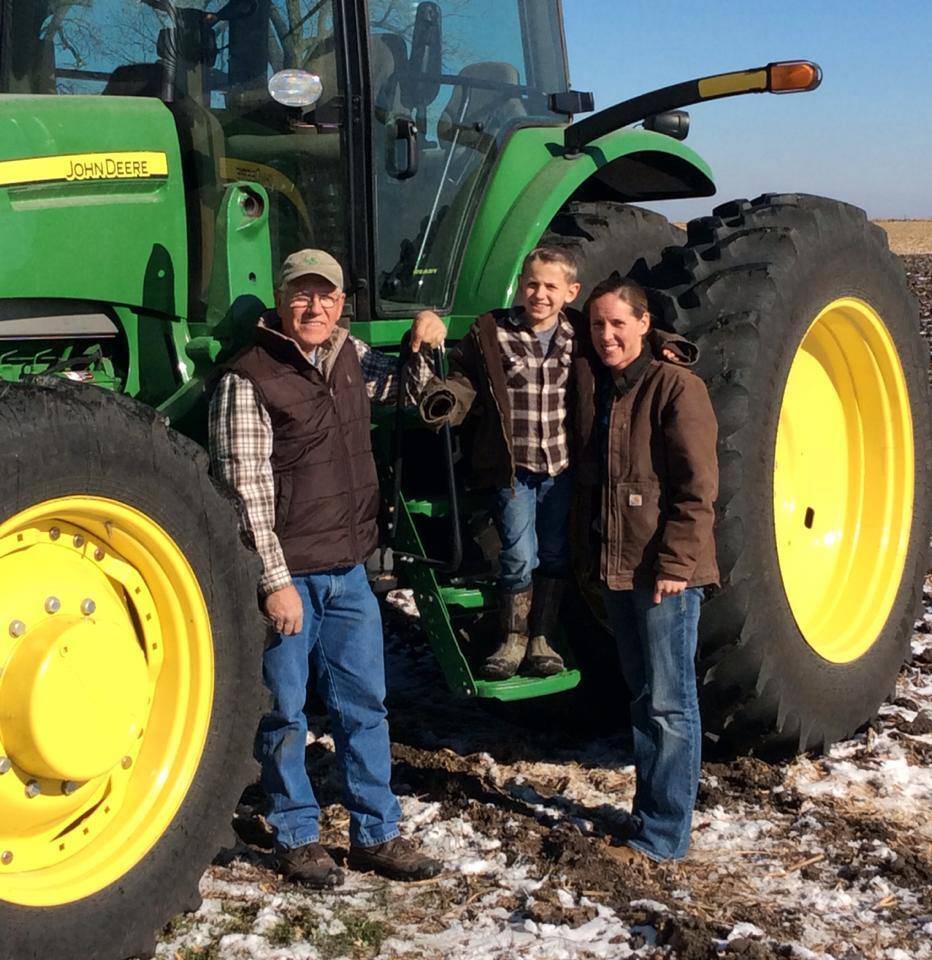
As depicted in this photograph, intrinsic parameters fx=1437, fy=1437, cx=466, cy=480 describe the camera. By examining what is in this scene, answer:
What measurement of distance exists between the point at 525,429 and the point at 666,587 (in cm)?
56

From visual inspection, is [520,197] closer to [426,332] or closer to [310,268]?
[426,332]

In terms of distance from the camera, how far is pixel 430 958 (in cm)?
316

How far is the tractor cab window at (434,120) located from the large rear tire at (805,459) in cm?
66

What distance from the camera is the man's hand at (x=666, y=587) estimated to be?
11.6 feet

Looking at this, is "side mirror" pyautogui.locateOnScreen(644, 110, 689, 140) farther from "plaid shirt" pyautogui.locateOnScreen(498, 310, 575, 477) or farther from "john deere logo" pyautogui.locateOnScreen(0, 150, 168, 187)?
"john deere logo" pyautogui.locateOnScreen(0, 150, 168, 187)

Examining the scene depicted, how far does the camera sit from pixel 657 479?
3.60 metres

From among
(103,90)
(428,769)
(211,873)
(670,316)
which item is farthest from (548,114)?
(211,873)

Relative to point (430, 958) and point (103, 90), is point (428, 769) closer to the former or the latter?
point (430, 958)

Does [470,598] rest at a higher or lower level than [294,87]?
lower

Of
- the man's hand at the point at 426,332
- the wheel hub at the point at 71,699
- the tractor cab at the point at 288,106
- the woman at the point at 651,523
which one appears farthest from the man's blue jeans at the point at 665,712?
the wheel hub at the point at 71,699

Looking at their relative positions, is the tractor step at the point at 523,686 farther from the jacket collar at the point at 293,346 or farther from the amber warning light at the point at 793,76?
the amber warning light at the point at 793,76

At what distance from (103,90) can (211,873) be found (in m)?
2.09

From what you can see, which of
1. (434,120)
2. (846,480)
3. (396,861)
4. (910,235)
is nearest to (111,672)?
(396,861)

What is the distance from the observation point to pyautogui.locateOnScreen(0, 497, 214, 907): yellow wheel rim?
2.88 meters
